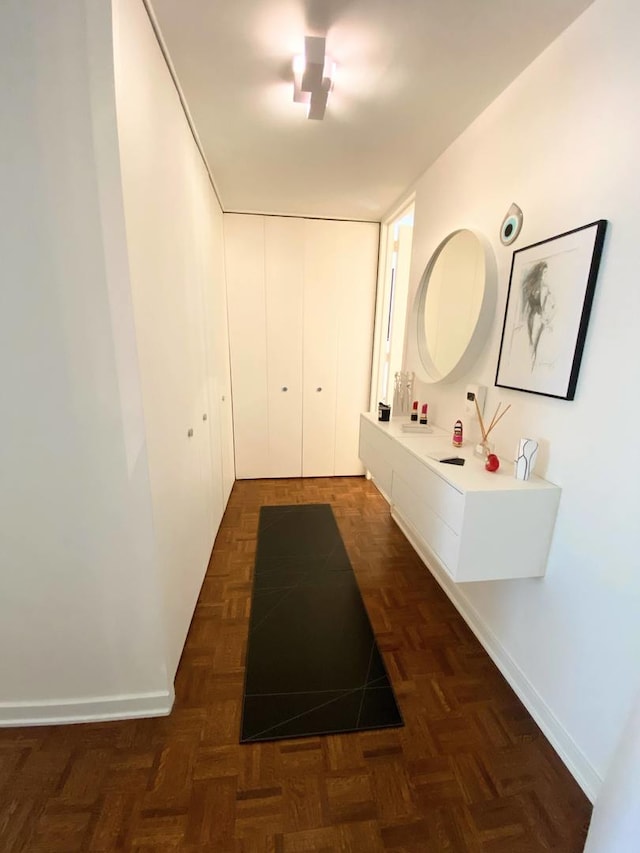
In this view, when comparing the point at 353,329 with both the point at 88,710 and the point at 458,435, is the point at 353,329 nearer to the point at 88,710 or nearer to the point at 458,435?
the point at 458,435

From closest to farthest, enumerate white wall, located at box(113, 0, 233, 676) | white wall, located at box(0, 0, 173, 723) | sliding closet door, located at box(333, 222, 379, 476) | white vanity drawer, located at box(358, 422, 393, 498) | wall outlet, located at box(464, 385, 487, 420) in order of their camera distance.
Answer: white wall, located at box(0, 0, 173, 723)
white wall, located at box(113, 0, 233, 676)
wall outlet, located at box(464, 385, 487, 420)
white vanity drawer, located at box(358, 422, 393, 498)
sliding closet door, located at box(333, 222, 379, 476)

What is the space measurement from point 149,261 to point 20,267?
0.37 m

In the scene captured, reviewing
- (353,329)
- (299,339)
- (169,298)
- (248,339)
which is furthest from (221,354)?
(169,298)

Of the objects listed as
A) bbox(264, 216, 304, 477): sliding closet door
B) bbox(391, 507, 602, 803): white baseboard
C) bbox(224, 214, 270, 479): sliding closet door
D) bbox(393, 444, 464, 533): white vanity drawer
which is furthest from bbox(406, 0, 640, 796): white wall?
bbox(224, 214, 270, 479): sliding closet door

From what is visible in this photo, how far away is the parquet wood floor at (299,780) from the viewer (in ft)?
3.49

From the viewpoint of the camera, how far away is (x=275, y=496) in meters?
3.42

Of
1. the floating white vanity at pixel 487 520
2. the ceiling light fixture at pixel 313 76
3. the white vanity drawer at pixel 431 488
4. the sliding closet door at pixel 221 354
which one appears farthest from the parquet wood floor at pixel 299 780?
the ceiling light fixture at pixel 313 76

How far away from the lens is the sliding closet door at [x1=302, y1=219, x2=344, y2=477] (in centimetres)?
338

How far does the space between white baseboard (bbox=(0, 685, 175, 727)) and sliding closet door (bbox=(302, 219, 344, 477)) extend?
259 cm

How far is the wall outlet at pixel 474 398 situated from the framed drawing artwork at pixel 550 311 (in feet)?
0.52

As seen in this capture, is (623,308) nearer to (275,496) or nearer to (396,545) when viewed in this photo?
(396,545)

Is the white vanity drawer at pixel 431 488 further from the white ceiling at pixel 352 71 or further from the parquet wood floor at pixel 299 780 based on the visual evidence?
the white ceiling at pixel 352 71

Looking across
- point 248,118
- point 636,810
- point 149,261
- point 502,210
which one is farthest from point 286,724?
point 248,118

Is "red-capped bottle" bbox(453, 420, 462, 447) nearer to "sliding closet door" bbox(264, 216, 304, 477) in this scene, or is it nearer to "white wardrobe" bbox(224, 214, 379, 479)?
"white wardrobe" bbox(224, 214, 379, 479)
